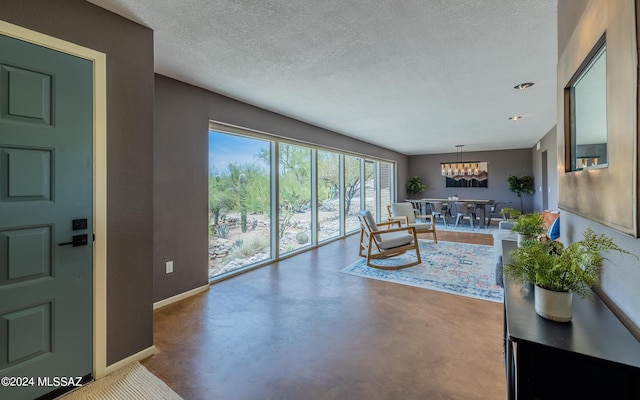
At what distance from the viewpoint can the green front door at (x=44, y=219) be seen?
4.83 ft

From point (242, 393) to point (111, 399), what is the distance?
745 mm

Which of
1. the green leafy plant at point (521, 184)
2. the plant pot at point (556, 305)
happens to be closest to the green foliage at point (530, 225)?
the plant pot at point (556, 305)

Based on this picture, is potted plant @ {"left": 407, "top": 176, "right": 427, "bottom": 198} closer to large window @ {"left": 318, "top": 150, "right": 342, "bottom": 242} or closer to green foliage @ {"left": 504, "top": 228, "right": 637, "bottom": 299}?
large window @ {"left": 318, "top": 150, "right": 342, "bottom": 242}

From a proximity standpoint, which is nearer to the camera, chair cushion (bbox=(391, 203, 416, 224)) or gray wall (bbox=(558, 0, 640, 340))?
gray wall (bbox=(558, 0, 640, 340))

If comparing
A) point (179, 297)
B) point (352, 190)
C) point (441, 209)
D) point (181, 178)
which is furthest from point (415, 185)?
point (179, 297)

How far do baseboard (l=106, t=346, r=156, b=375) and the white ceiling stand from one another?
7.67 feet

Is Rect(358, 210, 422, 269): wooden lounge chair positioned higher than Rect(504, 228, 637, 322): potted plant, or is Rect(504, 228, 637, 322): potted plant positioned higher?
Rect(504, 228, 637, 322): potted plant

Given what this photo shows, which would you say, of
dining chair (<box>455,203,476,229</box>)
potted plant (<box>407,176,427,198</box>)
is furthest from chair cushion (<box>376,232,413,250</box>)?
potted plant (<box>407,176,427,198</box>)

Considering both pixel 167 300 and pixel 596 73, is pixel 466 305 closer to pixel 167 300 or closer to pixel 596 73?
pixel 596 73

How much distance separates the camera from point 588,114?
1.21 metres

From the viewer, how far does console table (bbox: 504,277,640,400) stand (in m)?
0.80

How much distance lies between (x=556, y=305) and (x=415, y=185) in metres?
9.31

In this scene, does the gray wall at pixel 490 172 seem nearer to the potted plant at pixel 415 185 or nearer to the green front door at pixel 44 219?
the potted plant at pixel 415 185

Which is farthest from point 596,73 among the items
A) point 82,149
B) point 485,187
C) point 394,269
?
point 485,187
